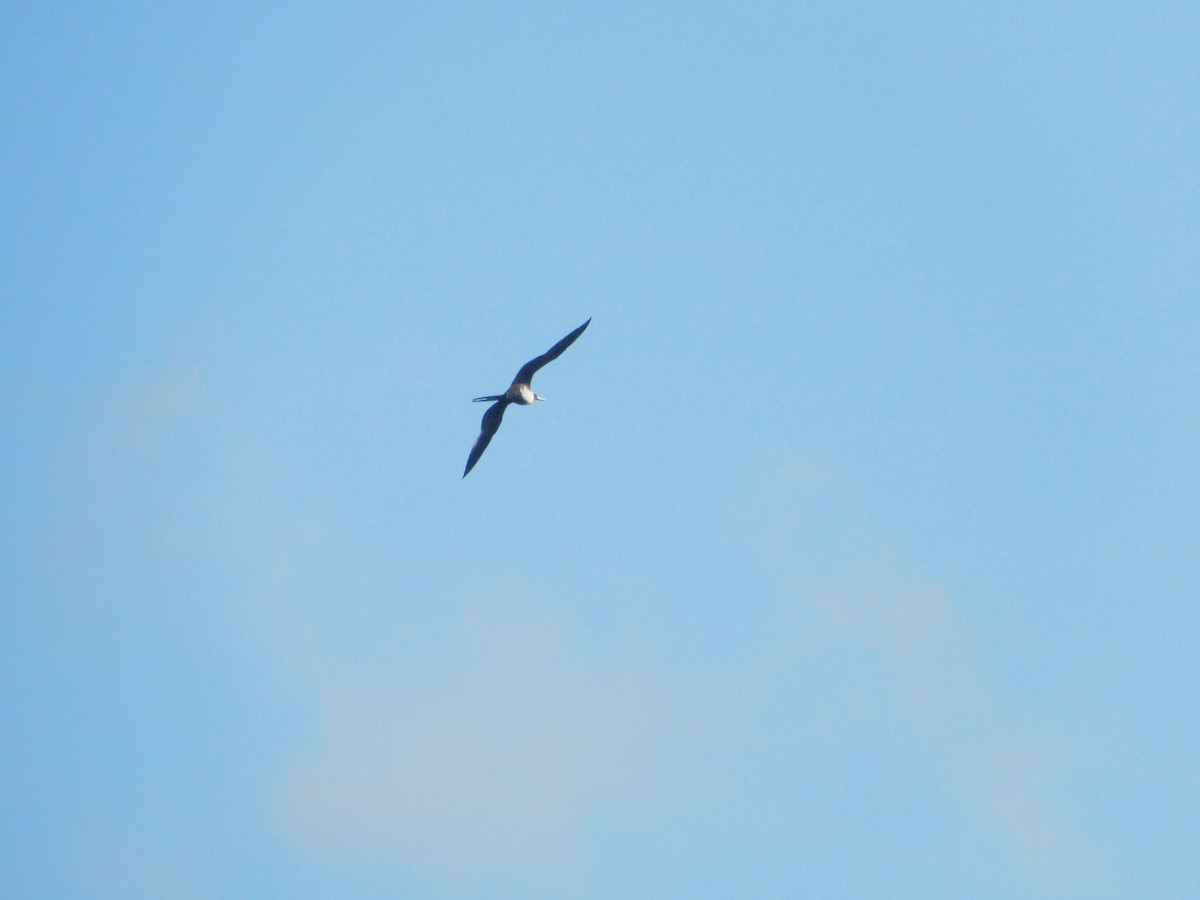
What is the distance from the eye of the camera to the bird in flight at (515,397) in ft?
170

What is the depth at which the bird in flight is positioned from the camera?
51.8 m

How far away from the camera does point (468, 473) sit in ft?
177

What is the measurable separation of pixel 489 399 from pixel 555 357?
305cm

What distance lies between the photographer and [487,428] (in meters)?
54.6

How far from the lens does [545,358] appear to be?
52188mm

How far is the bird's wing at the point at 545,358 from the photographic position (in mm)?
51594

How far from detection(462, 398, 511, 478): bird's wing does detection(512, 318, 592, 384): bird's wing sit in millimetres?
1164

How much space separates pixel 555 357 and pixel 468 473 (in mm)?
5148

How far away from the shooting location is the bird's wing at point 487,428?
5419cm

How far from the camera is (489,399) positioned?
5388 cm

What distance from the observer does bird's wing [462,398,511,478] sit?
54.2 m

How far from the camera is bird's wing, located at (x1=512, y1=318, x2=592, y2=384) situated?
51.6 meters

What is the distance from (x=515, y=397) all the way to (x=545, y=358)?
7.23 feet

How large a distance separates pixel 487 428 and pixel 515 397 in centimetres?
175
